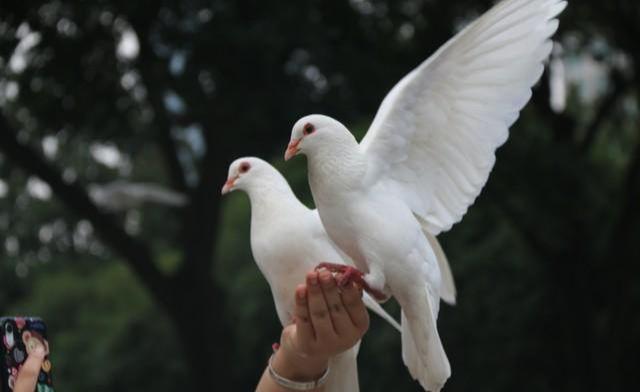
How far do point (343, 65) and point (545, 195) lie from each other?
2.35 meters

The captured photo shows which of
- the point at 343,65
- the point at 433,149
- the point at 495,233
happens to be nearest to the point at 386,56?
the point at 343,65

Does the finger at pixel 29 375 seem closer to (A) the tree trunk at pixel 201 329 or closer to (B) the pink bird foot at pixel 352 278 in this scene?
(B) the pink bird foot at pixel 352 278

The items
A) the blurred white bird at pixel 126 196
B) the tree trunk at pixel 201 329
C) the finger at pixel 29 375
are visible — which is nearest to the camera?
the finger at pixel 29 375

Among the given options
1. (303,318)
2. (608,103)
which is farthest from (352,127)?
(303,318)

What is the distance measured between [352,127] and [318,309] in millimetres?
7254

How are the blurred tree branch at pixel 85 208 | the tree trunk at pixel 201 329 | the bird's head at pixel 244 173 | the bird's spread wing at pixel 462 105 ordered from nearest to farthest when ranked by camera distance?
the bird's spread wing at pixel 462 105 < the bird's head at pixel 244 173 < the blurred tree branch at pixel 85 208 < the tree trunk at pixel 201 329

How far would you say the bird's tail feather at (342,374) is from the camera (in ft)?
12.6

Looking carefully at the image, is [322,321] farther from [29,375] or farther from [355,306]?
[29,375]

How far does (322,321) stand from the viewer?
3.38 meters

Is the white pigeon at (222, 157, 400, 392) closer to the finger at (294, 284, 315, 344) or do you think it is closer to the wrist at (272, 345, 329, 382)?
the wrist at (272, 345, 329, 382)

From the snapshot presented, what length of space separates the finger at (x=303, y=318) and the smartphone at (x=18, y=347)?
79cm

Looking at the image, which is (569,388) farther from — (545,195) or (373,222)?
(373,222)

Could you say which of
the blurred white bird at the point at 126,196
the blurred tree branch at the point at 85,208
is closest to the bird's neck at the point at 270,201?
the blurred tree branch at the point at 85,208

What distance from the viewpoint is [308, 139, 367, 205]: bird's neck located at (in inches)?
127
